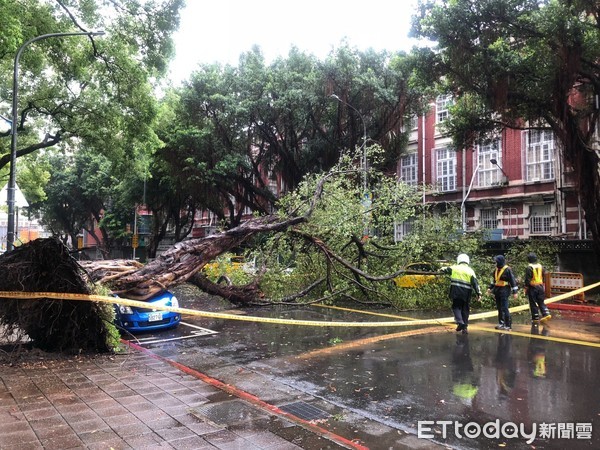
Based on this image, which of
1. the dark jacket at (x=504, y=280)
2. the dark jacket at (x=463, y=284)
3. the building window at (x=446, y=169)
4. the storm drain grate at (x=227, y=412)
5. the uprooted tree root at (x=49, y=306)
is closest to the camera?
the storm drain grate at (x=227, y=412)

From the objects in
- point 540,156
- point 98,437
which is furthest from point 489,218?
point 98,437

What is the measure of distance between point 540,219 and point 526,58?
12.0m

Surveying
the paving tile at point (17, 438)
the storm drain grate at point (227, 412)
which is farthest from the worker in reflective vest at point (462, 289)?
the paving tile at point (17, 438)

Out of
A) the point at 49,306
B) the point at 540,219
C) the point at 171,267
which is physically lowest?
the point at 49,306

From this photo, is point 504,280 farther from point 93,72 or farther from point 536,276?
point 93,72

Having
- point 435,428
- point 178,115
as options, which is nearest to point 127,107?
point 178,115

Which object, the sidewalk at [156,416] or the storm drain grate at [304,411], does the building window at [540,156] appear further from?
the sidewalk at [156,416]

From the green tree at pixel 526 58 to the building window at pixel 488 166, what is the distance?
929 cm

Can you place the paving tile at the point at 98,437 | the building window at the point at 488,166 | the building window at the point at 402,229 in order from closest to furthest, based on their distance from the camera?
the paving tile at the point at 98,437
the building window at the point at 402,229
the building window at the point at 488,166

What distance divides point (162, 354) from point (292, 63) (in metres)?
20.9

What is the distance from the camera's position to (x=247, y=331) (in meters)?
9.62

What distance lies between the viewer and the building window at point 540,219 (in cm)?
2389

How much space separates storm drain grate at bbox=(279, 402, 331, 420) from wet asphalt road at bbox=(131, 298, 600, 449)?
338mm

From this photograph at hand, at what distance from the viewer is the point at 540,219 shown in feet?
79.9
